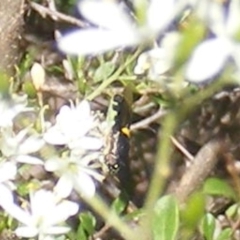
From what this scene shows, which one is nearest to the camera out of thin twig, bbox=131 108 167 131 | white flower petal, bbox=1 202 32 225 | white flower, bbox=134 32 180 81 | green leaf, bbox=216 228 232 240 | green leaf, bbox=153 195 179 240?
white flower, bbox=134 32 180 81

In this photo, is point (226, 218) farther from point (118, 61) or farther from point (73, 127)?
point (73, 127)

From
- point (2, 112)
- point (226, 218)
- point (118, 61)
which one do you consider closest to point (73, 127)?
point (2, 112)

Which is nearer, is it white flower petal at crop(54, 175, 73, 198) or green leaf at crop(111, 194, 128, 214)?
white flower petal at crop(54, 175, 73, 198)

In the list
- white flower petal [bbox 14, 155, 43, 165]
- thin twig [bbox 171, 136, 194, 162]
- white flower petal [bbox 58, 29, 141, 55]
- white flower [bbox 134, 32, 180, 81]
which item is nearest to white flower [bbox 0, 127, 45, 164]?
white flower petal [bbox 14, 155, 43, 165]

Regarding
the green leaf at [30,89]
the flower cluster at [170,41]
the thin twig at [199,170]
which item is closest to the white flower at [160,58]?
the flower cluster at [170,41]

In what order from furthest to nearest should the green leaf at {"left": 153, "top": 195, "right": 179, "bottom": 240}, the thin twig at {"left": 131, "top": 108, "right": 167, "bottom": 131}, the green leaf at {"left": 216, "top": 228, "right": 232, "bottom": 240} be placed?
the thin twig at {"left": 131, "top": 108, "right": 167, "bottom": 131} → the green leaf at {"left": 216, "top": 228, "right": 232, "bottom": 240} → the green leaf at {"left": 153, "top": 195, "right": 179, "bottom": 240}

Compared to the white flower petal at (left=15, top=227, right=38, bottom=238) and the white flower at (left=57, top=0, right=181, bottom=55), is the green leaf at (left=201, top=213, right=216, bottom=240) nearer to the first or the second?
the white flower petal at (left=15, top=227, right=38, bottom=238)

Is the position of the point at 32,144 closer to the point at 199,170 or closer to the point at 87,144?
the point at 87,144

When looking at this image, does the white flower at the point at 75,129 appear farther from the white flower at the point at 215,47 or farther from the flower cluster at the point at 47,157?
the white flower at the point at 215,47
